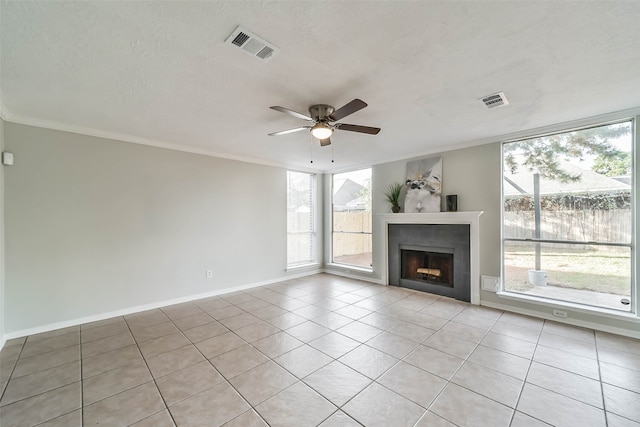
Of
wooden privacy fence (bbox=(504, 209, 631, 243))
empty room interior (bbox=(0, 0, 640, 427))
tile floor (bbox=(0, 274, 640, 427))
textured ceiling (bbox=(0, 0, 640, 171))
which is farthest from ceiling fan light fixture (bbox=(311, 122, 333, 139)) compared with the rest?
wooden privacy fence (bbox=(504, 209, 631, 243))

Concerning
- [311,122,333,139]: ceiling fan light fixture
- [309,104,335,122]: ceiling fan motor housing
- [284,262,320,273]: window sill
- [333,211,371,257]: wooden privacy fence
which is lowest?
[284,262,320,273]: window sill

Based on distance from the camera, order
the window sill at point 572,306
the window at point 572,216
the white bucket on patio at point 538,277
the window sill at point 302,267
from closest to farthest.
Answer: the window sill at point 572,306, the window at point 572,216, the white bucket on patio at point 538,277, the window sill at point 302,267

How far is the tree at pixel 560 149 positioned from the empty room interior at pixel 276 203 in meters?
0.02

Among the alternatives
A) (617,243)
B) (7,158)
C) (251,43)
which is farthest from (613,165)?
(7,158)

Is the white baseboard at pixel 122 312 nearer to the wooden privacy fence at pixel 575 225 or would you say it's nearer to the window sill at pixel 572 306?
the window sill at pixel 572 306

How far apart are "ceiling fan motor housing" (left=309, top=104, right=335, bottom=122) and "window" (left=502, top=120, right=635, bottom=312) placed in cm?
298

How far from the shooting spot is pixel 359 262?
584cm

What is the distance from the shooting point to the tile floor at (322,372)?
176cm

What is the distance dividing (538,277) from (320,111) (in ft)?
12.4

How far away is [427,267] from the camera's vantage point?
188 inches

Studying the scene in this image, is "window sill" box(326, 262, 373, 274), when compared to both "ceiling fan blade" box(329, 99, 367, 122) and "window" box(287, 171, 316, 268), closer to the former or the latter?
"window" box(287, 171, 316, 268)

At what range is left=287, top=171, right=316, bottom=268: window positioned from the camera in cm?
581

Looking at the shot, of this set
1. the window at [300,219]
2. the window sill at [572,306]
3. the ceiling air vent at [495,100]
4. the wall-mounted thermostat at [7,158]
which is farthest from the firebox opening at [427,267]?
the wall-mounted thermostat at [7,158]

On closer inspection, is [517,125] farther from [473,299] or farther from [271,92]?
[271,92]
